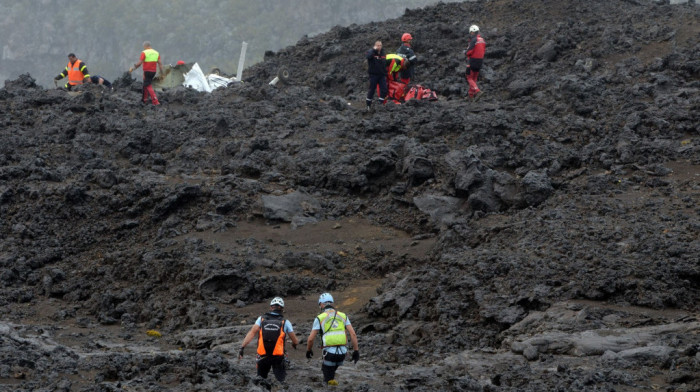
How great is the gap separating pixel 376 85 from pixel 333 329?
10888 millimetres

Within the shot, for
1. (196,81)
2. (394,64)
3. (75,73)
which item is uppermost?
(75,73)

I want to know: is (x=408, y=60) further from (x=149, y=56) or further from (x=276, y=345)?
(x=276, y=345)

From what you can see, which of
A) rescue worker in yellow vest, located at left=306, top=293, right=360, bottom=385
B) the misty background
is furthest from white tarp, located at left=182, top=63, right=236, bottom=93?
the misty background

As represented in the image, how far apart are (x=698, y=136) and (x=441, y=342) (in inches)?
299

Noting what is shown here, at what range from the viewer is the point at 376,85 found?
19.2m

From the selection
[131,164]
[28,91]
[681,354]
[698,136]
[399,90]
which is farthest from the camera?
[28,91]

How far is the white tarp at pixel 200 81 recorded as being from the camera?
23219 mm

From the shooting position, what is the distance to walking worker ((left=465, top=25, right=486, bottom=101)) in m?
19.3

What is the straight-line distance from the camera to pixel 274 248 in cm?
1420

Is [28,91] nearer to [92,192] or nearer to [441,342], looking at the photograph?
[92,192]

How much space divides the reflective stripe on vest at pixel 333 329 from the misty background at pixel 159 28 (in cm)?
7526

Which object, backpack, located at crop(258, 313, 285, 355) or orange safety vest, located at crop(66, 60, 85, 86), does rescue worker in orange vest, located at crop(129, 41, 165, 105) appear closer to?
orange safety vest, located at crop(66, 60, 85, 86)

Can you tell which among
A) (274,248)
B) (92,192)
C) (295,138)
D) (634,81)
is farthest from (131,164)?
(634,81)

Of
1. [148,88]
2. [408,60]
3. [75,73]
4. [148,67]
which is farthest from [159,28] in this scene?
[408,60]
